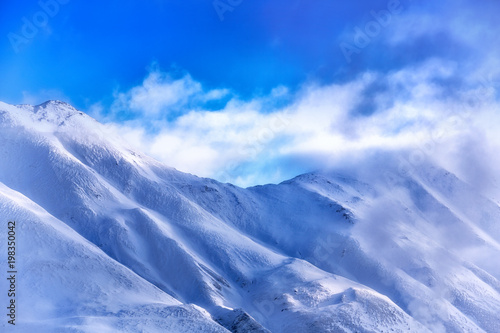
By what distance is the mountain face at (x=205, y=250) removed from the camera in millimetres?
85312

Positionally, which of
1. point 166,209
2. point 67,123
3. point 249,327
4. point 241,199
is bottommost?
point 249,327

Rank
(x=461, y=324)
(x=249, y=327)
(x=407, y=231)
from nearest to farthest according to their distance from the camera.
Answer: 1. (x=249, y=327)
2. (x=461, y=324)
3. (x=407, y=231)

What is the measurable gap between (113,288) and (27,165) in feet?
220

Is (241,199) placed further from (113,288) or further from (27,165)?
(113,288)

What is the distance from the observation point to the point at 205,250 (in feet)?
429

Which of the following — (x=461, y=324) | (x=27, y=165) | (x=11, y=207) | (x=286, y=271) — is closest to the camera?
(x=11, y=207)

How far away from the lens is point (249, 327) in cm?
8225

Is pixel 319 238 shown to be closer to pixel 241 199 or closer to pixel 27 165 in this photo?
pixel 241 199

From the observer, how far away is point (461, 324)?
11250 centimetres

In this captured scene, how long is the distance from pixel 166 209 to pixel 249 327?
234 feet

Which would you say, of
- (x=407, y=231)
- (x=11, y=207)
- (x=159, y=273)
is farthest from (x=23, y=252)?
(x=407, y=231)

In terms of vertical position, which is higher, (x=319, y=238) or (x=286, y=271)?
(x=319, y=238)

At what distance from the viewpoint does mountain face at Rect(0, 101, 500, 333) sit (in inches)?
3359

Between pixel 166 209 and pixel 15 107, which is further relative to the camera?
pixel 15 107
